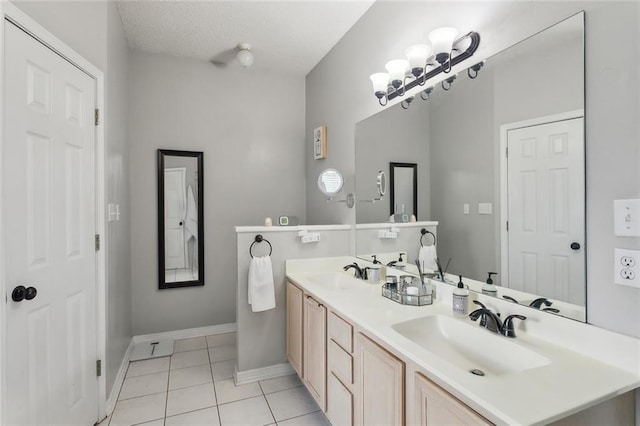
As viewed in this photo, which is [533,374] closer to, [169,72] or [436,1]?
[436,1]

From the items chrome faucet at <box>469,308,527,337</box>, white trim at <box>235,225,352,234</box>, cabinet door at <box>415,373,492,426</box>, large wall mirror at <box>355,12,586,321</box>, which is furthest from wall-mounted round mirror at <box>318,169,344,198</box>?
cabinet door at <box>415,373,492,426</box>

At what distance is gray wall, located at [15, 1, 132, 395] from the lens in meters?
1.70

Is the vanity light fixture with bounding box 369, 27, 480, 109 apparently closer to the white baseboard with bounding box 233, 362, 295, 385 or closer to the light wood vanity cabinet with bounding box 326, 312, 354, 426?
the light wood vanity cabinet with bounding box 326, 312, 354, 426

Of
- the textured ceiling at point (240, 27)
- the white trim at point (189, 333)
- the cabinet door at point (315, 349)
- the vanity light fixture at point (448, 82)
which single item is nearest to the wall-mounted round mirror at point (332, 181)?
the cabinet door at point (315, 349)

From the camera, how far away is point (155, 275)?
3150 mm

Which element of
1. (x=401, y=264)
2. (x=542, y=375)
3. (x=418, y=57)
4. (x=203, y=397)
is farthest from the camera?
(x=203, y=397)

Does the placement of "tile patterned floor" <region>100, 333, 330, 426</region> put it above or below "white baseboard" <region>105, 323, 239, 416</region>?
below

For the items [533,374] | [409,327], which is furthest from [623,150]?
[409,327]

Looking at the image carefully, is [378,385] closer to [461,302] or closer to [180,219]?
[461,302]

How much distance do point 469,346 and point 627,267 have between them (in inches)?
24.2

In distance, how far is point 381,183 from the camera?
2240 mm

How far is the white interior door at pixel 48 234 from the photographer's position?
1.38 meters

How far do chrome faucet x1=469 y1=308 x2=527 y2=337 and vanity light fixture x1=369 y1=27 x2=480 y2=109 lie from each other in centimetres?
122

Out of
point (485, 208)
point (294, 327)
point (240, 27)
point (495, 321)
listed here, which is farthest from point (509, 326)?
point (240, 27)
